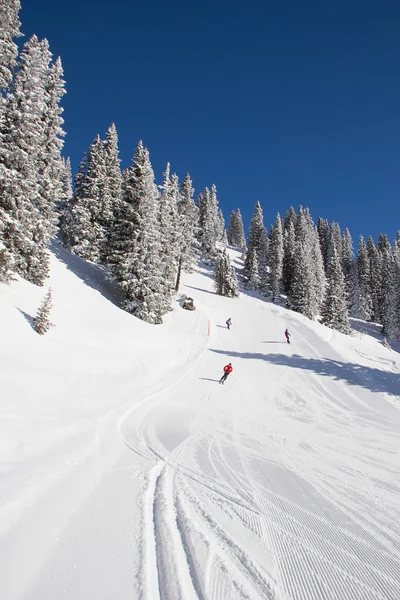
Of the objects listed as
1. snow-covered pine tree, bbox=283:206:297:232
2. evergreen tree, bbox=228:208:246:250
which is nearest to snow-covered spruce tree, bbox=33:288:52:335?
snow-covered pine tree, bbox=283:206:297:232

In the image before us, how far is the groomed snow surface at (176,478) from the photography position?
3.35 m

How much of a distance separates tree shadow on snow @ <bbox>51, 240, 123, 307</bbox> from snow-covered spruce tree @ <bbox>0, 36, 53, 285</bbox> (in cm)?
755

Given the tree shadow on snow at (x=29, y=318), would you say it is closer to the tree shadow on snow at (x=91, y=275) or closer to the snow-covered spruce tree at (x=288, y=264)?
the tree shadow on snow at (x=91, y=275)

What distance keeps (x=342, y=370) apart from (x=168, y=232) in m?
22.2

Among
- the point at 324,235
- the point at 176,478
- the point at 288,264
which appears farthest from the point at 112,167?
the point at 324,235

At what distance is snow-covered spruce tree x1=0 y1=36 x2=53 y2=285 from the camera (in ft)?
55.0

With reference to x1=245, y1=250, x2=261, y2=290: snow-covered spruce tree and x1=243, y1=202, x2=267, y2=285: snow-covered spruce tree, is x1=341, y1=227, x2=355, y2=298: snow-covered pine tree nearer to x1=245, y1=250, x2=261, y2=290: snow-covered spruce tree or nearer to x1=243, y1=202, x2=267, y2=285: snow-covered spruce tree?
x1=243, y1=202, x2=267, y2=285: snow-covered spruce tree

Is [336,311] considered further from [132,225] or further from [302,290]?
[132,225]

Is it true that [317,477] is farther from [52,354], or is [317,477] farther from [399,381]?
[399,381]

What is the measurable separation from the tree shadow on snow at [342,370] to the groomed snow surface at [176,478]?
0.50m

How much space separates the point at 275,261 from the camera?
63.7 metres

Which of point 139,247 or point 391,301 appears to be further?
point 391,301

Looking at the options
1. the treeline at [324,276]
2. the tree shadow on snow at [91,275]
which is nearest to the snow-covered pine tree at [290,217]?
the treeline at [324,276]

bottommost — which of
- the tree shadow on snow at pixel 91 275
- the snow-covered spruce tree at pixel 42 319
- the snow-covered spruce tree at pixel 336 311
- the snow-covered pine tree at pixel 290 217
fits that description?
the snow-covered spruce tree at pixel 42 319
